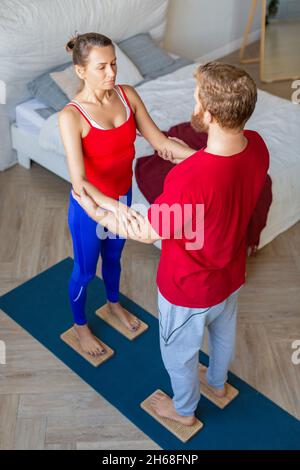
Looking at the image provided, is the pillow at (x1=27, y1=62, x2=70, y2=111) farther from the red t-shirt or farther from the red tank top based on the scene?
the red t-shirt

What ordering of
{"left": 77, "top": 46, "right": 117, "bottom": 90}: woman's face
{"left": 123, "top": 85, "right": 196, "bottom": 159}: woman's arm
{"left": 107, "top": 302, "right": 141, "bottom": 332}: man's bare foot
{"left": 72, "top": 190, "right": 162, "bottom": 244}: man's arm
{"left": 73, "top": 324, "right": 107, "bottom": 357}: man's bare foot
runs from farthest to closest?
{"left": 107, "top": 302, "right": 141, "bottom": 332}: man's bare foot
{"left": 73, "top": 324, "right": 107, "bottom": 357}: man's bare foot
{"left": 123, "top": 85, "right": 196, "bottom": 159}: woman's arm
{"left": 77, "top": 46, "right": 117, "bottom": 90}: woman's face
{"left": 72, "top": 190, "right": 162, "bottom": 244}: man's arm

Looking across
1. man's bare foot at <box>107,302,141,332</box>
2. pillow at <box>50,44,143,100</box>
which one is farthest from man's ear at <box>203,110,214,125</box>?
pillow at <box>50,44,143,100</box>

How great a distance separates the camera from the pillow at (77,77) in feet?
11.4

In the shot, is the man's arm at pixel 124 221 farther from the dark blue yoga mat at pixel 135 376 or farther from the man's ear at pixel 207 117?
the dark blue yoga mat at pixel 135 376

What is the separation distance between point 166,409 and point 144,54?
2.45 metres

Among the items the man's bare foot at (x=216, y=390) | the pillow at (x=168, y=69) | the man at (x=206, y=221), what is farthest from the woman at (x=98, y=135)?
the pillow at (x=168, y=69)

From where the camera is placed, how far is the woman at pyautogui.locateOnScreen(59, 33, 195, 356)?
1.94 m

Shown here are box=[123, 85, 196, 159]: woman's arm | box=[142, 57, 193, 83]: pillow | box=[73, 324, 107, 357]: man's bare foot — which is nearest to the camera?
box=[123, 85, 196, 159]: woman's arm

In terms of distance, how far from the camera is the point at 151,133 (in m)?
2.17

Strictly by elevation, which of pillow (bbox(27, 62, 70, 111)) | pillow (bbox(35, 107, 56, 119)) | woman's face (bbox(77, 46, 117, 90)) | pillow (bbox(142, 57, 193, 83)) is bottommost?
pillow (bbox(35, 107, 56, 119))

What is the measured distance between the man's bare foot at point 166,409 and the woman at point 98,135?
57 cm

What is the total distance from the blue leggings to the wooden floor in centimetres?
29
